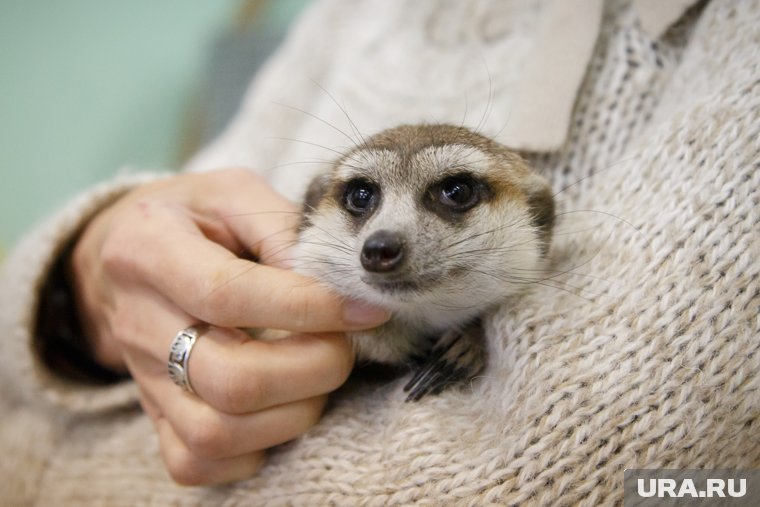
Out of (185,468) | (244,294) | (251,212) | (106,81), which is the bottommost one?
(185,468)

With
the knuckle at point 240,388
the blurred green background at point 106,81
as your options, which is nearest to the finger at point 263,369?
the knuckle at point 240,388

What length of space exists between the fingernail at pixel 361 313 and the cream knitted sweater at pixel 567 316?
0.46ft

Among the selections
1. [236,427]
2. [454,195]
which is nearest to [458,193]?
[454,195]

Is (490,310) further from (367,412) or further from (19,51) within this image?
(19,51)

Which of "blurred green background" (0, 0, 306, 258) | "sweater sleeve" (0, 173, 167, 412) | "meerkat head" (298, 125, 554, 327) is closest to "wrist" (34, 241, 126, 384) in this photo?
"sweater sleeve" (0, 173, 167, 412)

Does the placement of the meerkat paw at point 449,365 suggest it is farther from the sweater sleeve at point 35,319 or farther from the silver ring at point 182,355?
the sweater sleeve at point 35,319

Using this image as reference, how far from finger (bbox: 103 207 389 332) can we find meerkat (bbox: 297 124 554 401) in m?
0.04

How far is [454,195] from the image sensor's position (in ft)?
3.00

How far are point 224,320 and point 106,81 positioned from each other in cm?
228

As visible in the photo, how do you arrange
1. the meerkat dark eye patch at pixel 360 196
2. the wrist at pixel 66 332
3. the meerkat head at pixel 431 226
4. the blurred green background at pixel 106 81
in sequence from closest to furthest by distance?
1. the meerkat head at pixel 431 226
2. the meerkat dark eye patch at pixel 360 196
3. the wrist at pixel 66 332
4. the blurred green background at pixel 106 81

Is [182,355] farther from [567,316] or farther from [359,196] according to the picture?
[567,316]

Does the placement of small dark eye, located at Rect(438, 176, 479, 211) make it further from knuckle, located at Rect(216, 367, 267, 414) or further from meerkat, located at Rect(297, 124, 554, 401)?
knuckle, located at Rect(216, 367, 267, 414)

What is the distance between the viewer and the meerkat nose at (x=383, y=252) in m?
0.79

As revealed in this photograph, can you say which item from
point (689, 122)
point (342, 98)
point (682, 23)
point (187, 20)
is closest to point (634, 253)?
point (689, 122)
